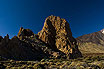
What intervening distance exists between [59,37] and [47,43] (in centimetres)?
563

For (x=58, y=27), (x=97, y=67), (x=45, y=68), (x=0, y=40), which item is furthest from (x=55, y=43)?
(x=97, y=67)

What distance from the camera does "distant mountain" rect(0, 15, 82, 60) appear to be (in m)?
18.3

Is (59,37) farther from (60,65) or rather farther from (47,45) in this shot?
(60,65)

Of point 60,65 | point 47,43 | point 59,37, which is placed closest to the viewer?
point 60,65

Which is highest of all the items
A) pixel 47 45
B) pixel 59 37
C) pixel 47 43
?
pixel 59 37

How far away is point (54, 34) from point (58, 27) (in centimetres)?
373

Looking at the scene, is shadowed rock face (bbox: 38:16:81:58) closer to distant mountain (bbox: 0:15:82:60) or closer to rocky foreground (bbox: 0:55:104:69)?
distant mountain (bbox: 0:15:82:60)

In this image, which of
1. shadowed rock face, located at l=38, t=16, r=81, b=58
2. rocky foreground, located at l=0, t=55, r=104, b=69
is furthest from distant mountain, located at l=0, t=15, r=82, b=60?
rocky foreground, located at l=0, t=55, r=104, b=69

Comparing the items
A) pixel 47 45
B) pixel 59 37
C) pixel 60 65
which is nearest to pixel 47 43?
pixel 47 45

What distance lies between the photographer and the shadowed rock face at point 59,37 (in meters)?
27.5

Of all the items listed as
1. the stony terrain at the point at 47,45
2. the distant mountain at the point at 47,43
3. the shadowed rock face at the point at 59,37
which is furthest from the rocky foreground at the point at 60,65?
the shadowed rock face at the point at 59,37

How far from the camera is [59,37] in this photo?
1251 inches

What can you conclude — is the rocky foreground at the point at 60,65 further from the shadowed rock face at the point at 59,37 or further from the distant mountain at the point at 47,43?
the shadowed rock face at the point at 59,37

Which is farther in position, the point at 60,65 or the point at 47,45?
the point at 47,45
